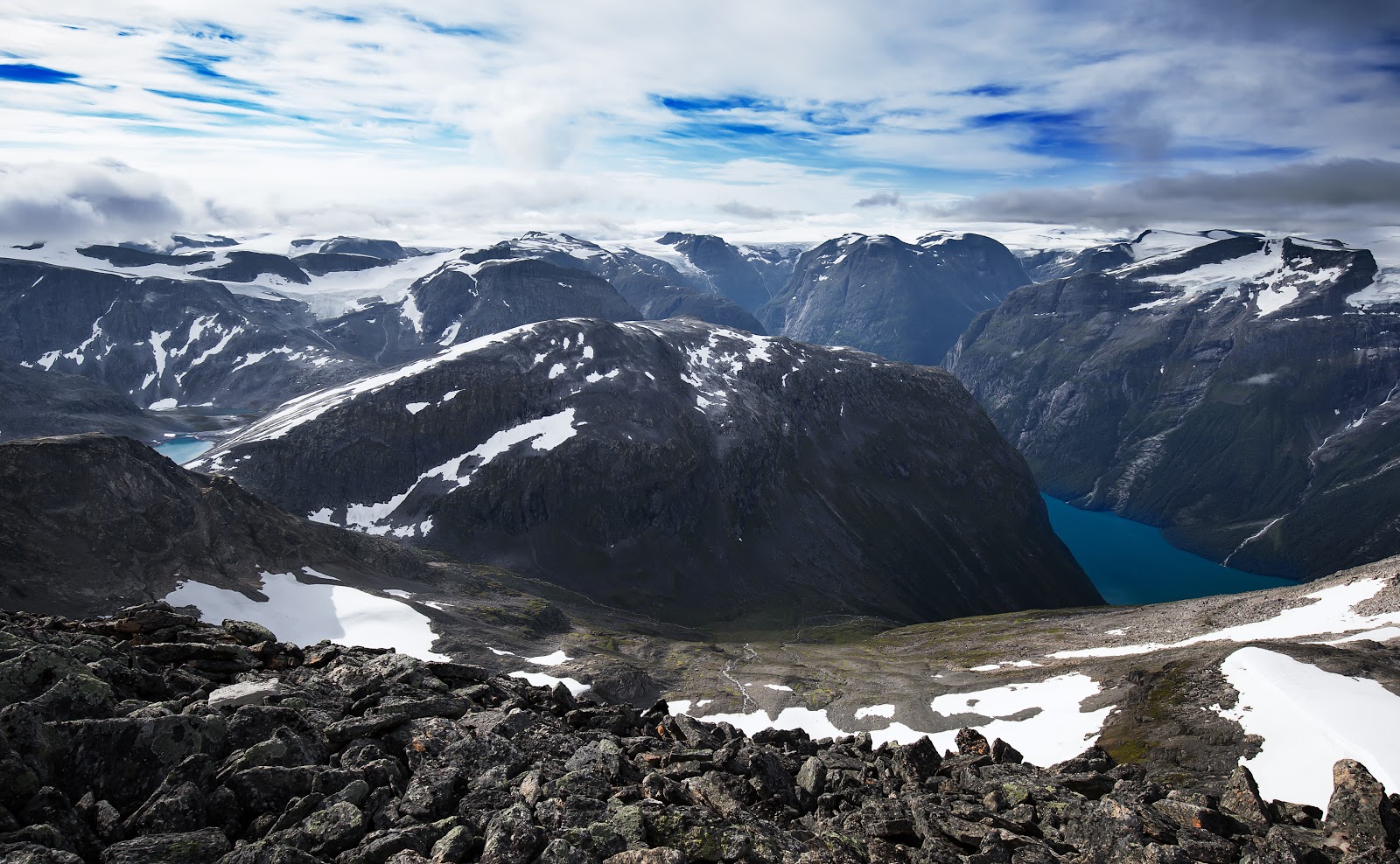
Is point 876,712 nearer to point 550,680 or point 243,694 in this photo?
point 550,680

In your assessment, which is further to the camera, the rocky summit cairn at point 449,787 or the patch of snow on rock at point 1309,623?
the patch of snow on rock at point 1309,623

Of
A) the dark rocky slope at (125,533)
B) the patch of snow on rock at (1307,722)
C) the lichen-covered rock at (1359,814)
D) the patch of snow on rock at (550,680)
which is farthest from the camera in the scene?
the dark rocky slope at (125,533)

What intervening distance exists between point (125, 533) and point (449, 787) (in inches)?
3935

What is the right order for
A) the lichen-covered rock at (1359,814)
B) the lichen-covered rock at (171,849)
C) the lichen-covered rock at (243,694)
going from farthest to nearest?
the lichen-covered rock at (1359,814) < the lichen-covered rock at (243,694) < the lichen-covered rock at (171,849)

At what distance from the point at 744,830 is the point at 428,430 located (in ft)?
637

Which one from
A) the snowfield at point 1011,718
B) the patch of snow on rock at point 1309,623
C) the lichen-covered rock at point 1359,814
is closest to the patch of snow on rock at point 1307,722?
the snowfield at point 1011,718

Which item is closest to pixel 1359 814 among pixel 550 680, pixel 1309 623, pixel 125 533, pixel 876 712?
pixel 876 712

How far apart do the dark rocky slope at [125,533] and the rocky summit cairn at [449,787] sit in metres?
63.1

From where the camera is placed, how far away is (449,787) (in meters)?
20.6

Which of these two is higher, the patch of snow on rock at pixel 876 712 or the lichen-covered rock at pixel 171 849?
the lichen-covered rock at pixel 171 849

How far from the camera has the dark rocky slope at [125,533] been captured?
82.1 meters

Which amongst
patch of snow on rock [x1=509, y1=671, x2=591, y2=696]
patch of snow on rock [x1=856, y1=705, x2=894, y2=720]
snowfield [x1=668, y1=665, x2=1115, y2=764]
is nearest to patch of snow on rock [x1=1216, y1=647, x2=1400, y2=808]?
snowfield [x1=668, y1=665, x2=1115, y2=764]

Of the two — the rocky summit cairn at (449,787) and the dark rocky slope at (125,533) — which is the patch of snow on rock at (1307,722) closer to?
the rocky summit cairn at (449,787)

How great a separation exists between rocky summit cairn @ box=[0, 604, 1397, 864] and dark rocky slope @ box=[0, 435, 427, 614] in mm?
63127
